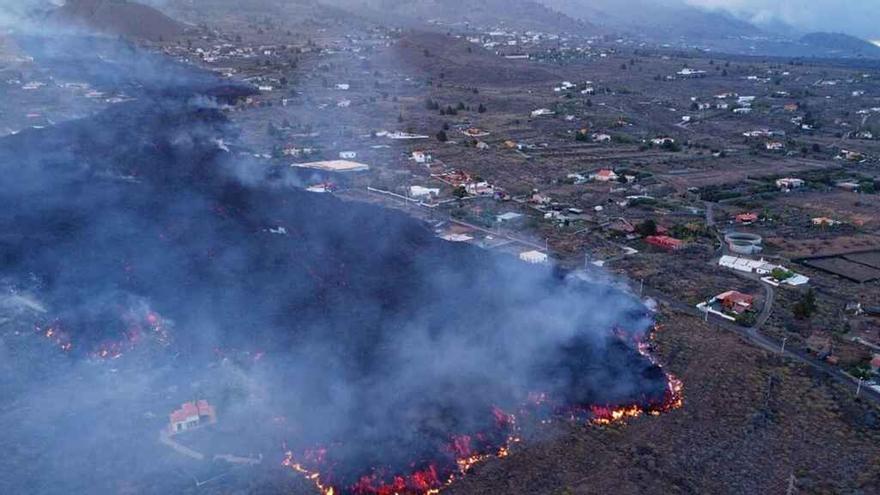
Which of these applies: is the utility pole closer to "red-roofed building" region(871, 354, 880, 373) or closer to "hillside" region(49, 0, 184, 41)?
"red-roofed building" region(871, 354, 880, 373)

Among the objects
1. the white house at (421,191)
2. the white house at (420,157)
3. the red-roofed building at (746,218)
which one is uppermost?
the red-roofed building at (746,218)

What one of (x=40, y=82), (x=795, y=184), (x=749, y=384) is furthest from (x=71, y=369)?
(x=40, y=82)

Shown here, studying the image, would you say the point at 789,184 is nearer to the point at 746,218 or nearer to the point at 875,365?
the point at 746,218

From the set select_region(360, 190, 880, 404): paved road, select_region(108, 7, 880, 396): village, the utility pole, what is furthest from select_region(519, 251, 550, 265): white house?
the utility pole

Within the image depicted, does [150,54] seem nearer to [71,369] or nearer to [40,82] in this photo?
[40,82]

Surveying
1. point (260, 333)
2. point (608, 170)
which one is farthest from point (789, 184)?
point (260, 333)

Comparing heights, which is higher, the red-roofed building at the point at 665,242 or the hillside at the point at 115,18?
the hillside at the point at 115,18

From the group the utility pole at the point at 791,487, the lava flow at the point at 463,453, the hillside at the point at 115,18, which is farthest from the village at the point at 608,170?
the hillside at the point at 115,18

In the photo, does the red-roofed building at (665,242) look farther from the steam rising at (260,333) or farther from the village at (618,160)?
the steam rising at (260,333)
